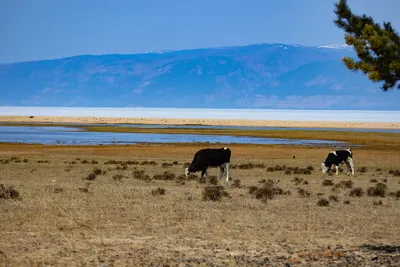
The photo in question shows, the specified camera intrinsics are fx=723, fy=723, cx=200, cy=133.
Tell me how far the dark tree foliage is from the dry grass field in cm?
313

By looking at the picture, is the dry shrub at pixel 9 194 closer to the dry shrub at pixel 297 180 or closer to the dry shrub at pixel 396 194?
the dry shrub at pixel 297 180

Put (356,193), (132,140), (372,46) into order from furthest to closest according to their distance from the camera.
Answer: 1. (132,140)
2. (356,193)
3. (372,46)

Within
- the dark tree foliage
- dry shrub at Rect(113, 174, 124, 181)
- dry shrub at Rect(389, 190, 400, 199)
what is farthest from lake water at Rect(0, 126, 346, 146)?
the dark tree foliage

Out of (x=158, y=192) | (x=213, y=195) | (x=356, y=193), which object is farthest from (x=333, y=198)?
(x=158, y=192)

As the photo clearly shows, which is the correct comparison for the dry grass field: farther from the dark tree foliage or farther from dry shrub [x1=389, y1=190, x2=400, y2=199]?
the dark tree foliage

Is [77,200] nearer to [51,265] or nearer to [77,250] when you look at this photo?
[77,250]

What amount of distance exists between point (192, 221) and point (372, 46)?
617 cm

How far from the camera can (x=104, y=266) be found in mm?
11344

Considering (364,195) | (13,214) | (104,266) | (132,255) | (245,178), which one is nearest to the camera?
(104,266)

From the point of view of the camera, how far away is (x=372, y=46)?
486 inches

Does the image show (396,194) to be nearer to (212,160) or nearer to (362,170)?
(212,160)

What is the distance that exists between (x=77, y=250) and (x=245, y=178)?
17.4 meters

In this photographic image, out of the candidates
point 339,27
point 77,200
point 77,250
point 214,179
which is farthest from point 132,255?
point 214,179

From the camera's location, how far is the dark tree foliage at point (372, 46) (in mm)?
12305
